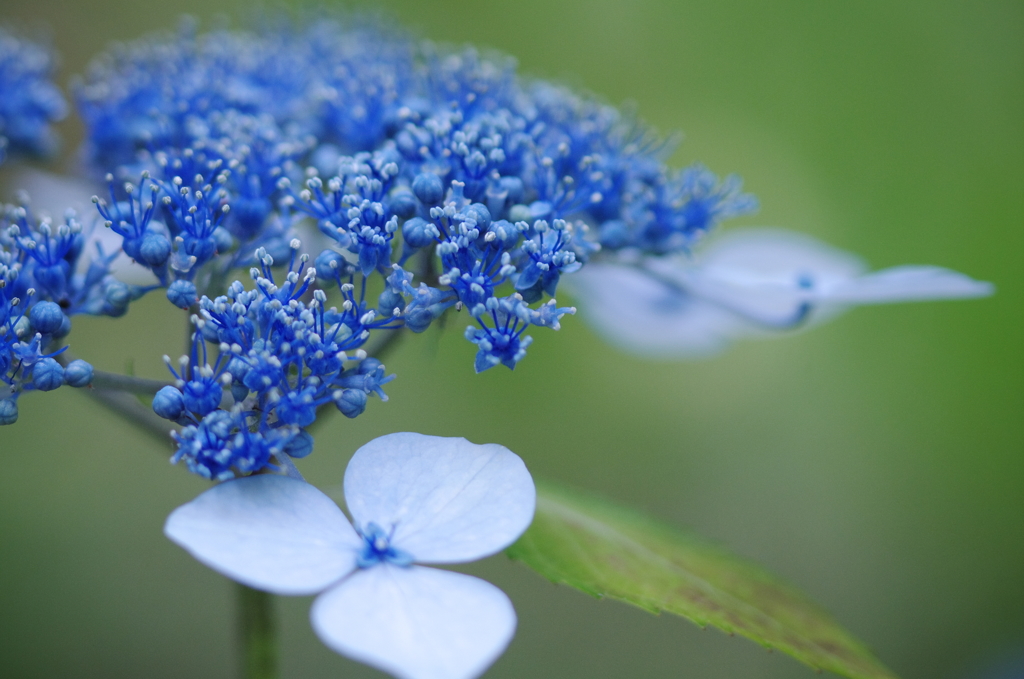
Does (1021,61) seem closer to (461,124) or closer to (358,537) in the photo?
(461,124)

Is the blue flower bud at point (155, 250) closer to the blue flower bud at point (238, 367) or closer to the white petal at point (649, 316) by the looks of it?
the blue flower bud at point (238, 367)

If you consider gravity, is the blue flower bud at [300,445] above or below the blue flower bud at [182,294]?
below

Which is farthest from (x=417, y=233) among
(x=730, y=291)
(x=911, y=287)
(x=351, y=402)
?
(x=911, y=287)

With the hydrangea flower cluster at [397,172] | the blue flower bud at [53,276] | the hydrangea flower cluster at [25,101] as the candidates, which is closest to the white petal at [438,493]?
the hydrangea flower cluster at [397,172]

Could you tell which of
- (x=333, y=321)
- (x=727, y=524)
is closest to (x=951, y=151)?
(x=727, y=524)

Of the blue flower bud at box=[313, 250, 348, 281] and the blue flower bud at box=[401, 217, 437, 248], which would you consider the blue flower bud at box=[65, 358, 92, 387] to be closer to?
the blue flower bud at box=[313, 250, 348, 281]

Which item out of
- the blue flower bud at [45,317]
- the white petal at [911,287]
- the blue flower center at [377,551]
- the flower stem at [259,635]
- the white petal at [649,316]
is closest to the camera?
the blue flower center at [377,551]
